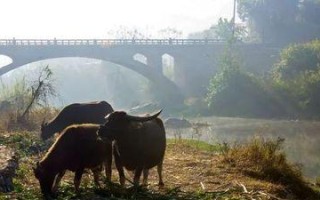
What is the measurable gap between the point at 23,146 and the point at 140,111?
149 ft

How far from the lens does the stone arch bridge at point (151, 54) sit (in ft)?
181

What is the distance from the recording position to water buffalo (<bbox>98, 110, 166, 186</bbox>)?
28.1ft

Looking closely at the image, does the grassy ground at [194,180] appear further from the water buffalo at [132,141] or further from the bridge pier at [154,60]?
the bridge pier at [154,60]

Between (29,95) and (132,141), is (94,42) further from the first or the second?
(132,141)

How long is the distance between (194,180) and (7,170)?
432 centimetres

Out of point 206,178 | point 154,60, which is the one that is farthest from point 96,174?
point 154,60

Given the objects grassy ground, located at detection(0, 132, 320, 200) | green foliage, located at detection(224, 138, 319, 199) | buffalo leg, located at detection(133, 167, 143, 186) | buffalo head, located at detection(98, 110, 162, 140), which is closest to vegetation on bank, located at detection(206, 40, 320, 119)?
grassy ground, located at detection(0, 132, 320, 200)

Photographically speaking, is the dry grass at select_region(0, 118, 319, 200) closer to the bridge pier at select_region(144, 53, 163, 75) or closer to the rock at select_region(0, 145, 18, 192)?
the rock at select_region(0, 145, 18, 192)

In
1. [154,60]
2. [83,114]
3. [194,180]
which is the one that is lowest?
[194,180]

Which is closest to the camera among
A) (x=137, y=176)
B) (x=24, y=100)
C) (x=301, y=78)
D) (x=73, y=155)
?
(x=73, y=155)

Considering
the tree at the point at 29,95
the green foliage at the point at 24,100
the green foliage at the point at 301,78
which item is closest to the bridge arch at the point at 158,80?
the green foliage at the point at 301,78

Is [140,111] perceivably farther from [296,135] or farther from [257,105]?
[296,135]

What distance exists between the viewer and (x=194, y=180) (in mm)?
11453

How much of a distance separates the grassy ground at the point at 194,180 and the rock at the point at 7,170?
0.58 feet
